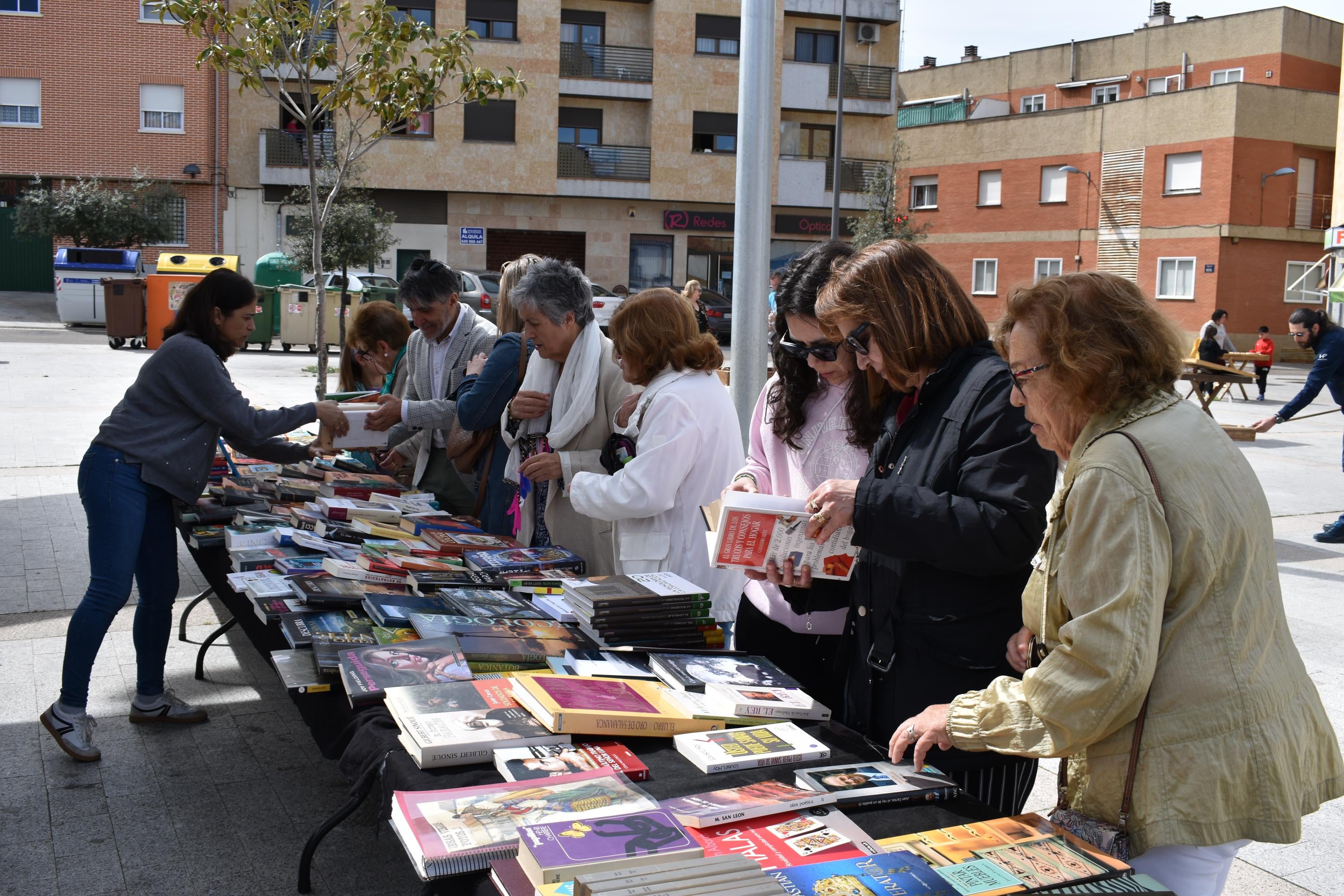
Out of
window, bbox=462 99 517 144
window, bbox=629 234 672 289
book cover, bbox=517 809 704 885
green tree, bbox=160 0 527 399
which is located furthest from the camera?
window, bbox=629 234 672 289

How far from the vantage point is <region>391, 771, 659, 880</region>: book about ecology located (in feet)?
5.78

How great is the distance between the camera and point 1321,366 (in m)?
9.33

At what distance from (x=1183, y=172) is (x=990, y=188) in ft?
21.2

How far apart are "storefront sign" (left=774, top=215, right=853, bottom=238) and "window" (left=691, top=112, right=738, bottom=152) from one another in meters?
2.98

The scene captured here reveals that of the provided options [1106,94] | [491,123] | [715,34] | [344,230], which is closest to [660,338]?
[344,230]

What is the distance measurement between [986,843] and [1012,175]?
3909cm

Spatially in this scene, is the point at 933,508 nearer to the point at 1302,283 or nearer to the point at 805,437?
the point at 805,437

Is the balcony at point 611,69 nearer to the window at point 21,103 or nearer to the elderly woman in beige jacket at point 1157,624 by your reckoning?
the window at point 21,103

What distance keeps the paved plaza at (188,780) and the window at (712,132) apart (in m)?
29.8

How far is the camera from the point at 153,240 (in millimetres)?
30219

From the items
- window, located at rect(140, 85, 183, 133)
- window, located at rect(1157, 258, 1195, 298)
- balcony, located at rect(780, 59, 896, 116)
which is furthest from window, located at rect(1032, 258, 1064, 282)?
window, located at rect(140, 85, 183, 133)

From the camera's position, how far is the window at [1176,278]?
3397cm

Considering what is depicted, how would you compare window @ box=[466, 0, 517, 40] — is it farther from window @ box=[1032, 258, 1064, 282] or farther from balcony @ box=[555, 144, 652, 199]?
window @ box=[1032, 258, 1064, 282]

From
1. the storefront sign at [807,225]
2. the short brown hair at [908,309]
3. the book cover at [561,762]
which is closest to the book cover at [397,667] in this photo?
the book cover at [561,762]
